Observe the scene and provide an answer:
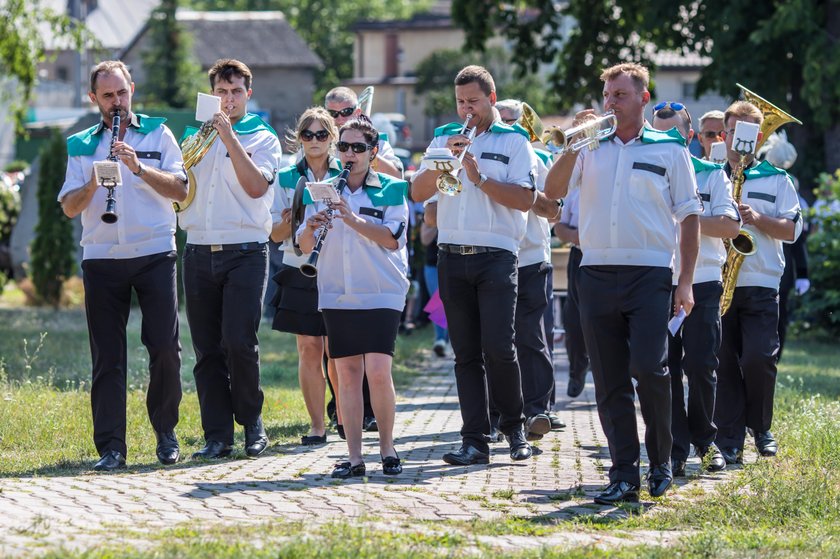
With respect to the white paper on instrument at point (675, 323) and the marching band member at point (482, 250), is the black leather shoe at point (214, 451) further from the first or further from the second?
the white paper on instrument at point (675, 323)

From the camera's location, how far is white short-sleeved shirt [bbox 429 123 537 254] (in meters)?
9.05

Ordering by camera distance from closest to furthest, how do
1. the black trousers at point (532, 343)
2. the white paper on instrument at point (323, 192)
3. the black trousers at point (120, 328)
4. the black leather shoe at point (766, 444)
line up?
the white paper on instrument at point (323, 192), the black trousers at point (120, 328), the black leather shoe at point (766, 444), the black trousers at point (532, 343)

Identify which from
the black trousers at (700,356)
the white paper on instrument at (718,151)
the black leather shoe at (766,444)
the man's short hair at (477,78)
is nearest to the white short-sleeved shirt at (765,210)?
the white paper on instrument at (718,151)

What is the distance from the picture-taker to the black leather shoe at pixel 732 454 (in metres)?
9.42

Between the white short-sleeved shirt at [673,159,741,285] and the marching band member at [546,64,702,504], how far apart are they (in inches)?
39.4

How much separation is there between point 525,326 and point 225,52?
8166 centimetres

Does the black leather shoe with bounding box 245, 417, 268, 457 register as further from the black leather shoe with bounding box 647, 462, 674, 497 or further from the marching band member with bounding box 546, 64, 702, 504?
the black leather shoe with bounding box 647, 462, 674, 497

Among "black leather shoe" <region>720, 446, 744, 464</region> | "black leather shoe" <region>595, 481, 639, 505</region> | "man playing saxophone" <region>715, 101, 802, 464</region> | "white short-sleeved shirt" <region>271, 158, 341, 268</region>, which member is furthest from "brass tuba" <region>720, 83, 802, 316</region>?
"white short-sleeved shirt" <region>271, 158, 341, 268</region>

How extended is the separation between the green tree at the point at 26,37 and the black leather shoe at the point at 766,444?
13.9 m

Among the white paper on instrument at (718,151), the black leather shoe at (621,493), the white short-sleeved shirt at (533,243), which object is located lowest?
the black leather shoe at (621,493)

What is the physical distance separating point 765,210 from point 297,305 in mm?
3101

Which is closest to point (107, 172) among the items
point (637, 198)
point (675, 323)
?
point (637, 198)

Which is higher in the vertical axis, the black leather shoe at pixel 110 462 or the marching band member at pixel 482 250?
the marching band member at pixel 482 250

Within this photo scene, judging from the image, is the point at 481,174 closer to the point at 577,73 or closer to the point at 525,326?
the point at 525,326
